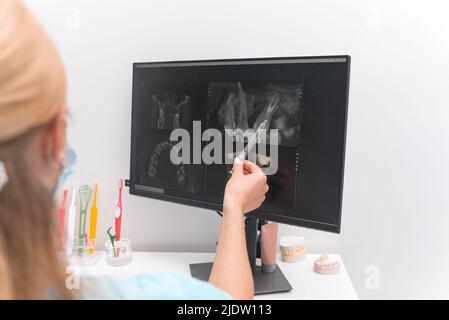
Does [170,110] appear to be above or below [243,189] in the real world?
above

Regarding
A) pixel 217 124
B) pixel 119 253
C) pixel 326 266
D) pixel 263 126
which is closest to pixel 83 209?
pixel 119 253

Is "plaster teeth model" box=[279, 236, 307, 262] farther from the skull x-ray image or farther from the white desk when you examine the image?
the skull x-ray image

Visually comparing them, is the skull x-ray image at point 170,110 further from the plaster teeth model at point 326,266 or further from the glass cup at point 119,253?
the plaster teeth model at point 326,266

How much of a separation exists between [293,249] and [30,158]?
0.99 meters

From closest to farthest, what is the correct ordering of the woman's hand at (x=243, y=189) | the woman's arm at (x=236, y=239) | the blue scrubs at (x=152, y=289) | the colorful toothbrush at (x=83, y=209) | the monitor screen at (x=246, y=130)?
the blue scrubs at (x=152, y=289)
the woman's arm at (x=236, y=239)
the woman's hand at (x=243, y=189)
the monitor screen at (x=246, y=130)
the colorful toothbrush at (x=83, y=209)

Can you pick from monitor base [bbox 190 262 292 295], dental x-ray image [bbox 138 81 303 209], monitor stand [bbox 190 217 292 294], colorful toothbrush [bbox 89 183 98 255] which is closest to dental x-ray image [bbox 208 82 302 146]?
dental x-ray image [bbox 138 81 303 209]

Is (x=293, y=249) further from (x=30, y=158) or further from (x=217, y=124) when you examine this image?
(x=30, y=158)

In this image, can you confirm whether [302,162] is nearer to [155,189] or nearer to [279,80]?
[279,80]

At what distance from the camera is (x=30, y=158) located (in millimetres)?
512

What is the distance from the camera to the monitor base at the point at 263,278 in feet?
3.82

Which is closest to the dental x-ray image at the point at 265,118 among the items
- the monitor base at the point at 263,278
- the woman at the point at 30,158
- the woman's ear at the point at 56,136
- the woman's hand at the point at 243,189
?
the woman's hand at the point at 243,189

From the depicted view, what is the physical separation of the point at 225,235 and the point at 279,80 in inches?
17.8

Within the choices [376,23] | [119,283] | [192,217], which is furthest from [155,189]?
[376,23]

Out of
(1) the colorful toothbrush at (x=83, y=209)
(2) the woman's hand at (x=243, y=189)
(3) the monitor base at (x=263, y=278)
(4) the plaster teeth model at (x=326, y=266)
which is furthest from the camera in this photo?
(1) the colorful toothbrush at (x=83, y=209)
